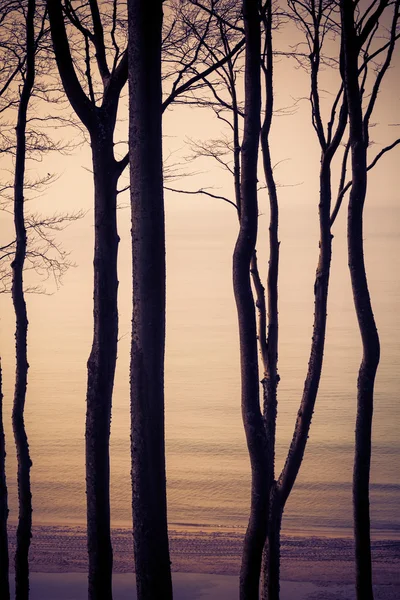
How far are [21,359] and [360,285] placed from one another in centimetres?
421

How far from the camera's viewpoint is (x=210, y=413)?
27266 millimetres

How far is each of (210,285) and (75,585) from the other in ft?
204

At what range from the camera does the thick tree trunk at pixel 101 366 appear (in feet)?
21.7

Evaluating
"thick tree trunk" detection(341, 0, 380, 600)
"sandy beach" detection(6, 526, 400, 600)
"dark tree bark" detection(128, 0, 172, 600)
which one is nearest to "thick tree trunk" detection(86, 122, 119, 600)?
"dark tree bark" detection(128, 0, 172, 600)

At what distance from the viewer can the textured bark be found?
247 inches

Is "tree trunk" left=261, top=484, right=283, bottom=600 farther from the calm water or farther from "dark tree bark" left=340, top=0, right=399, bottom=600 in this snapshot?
the calm water

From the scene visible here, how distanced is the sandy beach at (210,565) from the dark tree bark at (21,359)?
2144mm

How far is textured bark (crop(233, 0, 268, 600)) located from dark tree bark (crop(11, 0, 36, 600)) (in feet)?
11.4

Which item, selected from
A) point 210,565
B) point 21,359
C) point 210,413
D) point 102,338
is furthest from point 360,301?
point 210,413

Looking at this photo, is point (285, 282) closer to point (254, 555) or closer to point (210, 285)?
point (210, 285)

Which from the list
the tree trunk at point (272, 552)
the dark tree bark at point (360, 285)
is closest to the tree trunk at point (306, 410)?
the tree trunk at point (272, 552)

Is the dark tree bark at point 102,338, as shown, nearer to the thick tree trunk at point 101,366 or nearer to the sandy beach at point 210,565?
the thick tree trunk at point 101,366

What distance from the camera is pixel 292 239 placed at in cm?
10850

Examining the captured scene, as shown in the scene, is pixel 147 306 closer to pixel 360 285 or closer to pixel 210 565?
pixel 360 285
